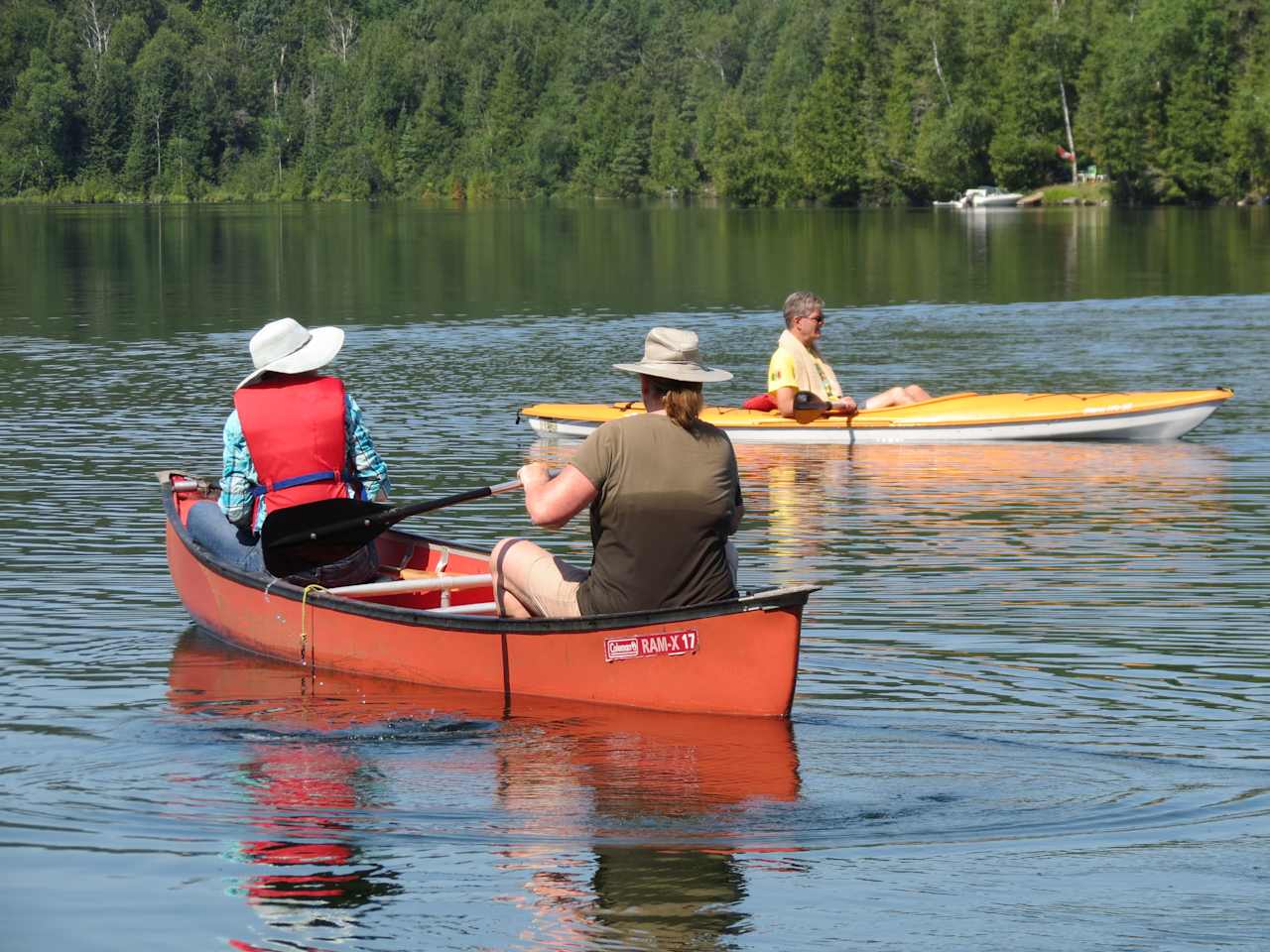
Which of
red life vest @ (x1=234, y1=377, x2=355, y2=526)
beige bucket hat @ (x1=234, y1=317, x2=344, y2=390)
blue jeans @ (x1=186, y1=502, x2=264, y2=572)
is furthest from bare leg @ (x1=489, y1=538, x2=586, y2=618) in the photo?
blue jeans @ (x1=186, y1=502, x2=264, y2=572)

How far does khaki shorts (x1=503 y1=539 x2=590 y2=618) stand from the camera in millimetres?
9016

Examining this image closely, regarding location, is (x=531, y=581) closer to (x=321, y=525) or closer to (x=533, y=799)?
(x=321, y=525)

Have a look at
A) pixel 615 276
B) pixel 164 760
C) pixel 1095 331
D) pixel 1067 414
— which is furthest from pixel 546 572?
pixel 615 276

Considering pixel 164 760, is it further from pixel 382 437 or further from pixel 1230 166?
pixel 1230 166

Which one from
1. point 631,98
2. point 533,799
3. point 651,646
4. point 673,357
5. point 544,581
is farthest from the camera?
point 631,98

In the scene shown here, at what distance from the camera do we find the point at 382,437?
1950 centimetres

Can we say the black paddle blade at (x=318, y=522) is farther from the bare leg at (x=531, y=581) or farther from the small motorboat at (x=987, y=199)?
the small motorboat at (x=987, y=199)

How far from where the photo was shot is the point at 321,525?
985cm

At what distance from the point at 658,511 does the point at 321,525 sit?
7.18ft

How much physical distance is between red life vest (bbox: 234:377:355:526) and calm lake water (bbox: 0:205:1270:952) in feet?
3.21

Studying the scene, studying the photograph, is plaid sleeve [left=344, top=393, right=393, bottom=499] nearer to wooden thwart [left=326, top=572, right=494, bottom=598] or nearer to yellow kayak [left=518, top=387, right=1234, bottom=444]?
wooden thwart [left=326, top=572, right=494, bottom=598]

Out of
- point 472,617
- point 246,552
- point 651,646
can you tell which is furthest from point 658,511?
point 246,552

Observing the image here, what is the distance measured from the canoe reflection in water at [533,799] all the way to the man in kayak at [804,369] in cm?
740

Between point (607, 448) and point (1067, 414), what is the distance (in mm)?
10297
